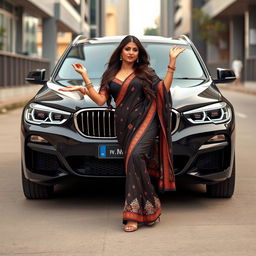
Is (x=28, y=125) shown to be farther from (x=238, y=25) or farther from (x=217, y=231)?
(x=238, y=25)

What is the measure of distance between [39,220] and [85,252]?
1.20m

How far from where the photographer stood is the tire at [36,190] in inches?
266

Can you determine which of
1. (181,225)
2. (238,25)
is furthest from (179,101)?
(238,25)

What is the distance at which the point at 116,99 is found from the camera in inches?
223

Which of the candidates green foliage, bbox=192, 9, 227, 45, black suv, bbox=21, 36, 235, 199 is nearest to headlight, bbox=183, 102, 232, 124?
black suv, bbox=21, 36, 235, 199

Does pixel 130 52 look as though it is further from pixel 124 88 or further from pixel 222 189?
pixel 222 189

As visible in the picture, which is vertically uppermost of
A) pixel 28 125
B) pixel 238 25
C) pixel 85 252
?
pixel 238 25

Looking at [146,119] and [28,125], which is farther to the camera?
[28,125]

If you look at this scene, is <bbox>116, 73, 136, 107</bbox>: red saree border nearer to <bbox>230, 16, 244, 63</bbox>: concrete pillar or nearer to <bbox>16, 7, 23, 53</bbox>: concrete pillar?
<bbox>16, 7, 23, 53</bbox>: concrete pillar

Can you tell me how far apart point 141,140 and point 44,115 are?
116 cm

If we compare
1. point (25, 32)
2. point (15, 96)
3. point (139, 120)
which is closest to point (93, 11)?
point (25, 32)

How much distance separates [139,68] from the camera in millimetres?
5645

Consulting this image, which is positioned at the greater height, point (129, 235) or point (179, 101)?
point (179, 101)

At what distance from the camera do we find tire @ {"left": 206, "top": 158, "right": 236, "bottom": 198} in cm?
670
